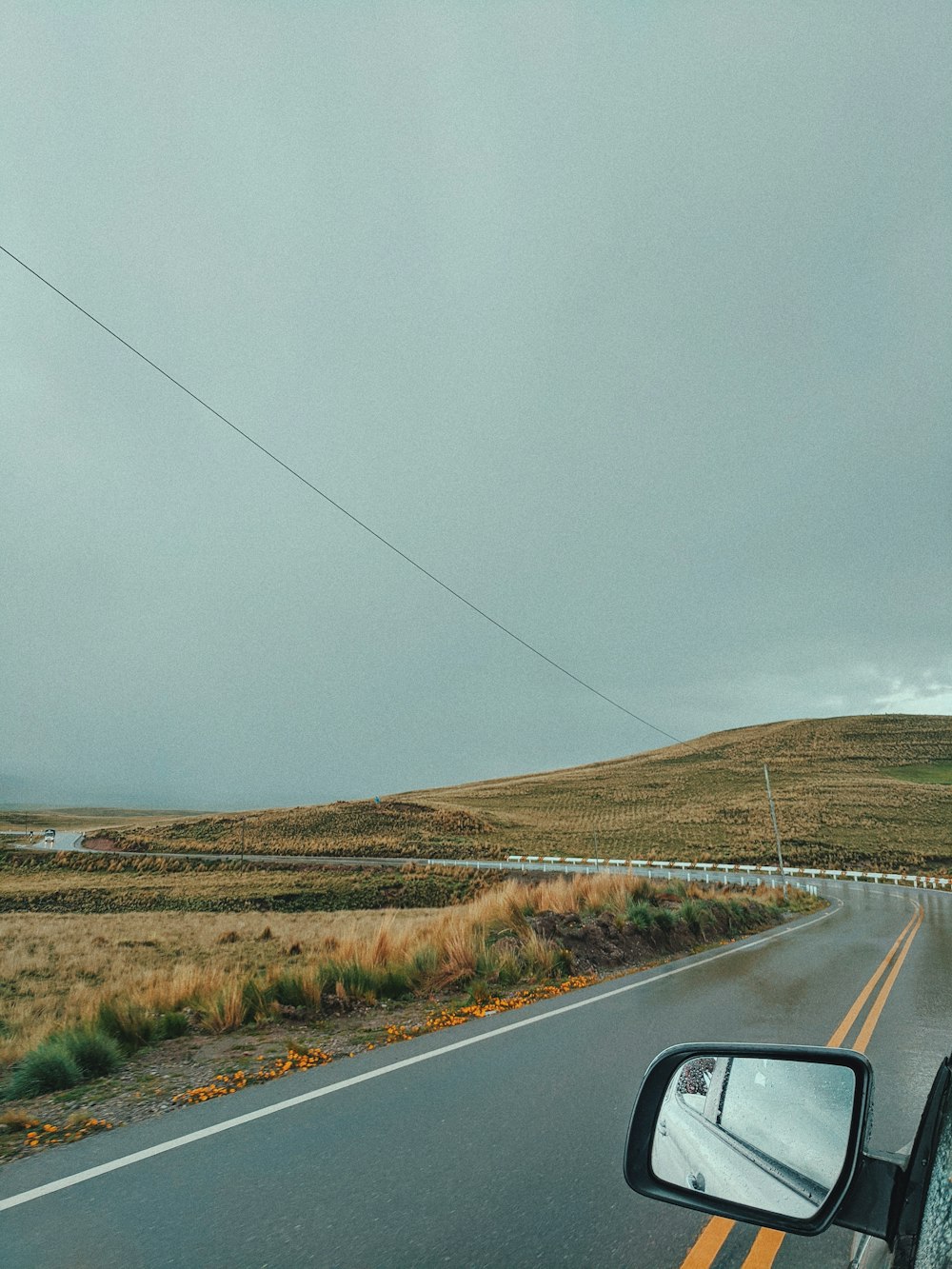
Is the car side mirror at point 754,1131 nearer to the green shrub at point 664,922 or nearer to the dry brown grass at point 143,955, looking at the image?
the dry brown grass at point 143,955

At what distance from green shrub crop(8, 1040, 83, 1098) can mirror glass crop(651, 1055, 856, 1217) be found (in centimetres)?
707

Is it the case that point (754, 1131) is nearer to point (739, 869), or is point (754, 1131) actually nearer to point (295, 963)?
point (295, 963)

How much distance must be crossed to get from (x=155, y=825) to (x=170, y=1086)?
84496mm

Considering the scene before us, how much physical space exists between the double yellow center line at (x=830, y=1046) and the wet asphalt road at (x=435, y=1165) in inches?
2.4

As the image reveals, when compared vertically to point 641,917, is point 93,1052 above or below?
below

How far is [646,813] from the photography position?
272 ft

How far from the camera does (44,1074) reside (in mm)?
7340

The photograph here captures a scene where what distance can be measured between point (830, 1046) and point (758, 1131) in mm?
2358

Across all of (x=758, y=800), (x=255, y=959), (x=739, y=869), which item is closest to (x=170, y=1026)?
(x=255, y=959)

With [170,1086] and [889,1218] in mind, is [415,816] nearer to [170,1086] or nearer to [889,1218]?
[170,1086]

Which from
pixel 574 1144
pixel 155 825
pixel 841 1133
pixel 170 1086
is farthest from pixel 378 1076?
pixel 155 825

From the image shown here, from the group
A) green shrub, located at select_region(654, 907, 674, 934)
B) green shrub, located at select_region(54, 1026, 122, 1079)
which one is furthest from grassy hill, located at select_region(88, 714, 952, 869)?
green shrub, located at select_region(54, 1026, 122, 1079)

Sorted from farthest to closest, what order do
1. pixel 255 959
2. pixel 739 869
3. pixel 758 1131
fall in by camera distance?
pixel 739 869
pixel 255 959
pixel 758 1131

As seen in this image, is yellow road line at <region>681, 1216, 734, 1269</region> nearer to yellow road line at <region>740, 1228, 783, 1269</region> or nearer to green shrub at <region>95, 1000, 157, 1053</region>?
yellow road line at <region>740, 1228, 783, 1269</region>
